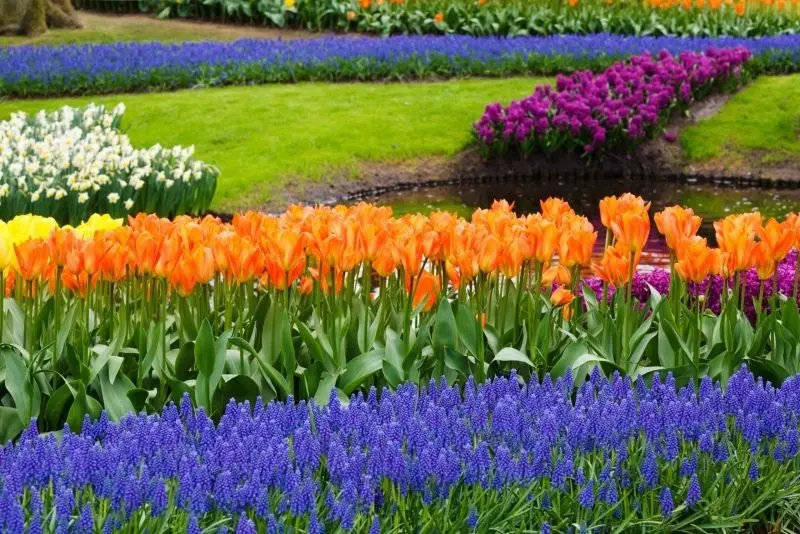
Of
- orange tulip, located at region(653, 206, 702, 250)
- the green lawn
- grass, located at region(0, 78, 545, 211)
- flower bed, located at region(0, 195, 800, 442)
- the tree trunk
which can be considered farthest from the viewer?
the tree trunk

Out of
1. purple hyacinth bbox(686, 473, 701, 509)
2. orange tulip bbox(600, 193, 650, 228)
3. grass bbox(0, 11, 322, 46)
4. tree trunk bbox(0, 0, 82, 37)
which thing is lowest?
grass bbox(0, 11, 322, 46)

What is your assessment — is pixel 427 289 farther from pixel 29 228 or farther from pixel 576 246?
pixel 29 228

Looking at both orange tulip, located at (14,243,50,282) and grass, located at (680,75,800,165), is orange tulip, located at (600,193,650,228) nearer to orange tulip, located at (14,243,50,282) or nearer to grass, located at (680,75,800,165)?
orange tulip, located at (14,243,50,282)

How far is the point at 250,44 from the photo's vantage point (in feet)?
69.1

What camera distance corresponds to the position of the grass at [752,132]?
16.5 m

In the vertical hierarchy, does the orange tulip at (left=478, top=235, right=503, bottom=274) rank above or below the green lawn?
above

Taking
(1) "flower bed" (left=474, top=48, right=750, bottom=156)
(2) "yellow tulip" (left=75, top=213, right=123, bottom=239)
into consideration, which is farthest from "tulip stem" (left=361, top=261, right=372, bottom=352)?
(1) "flower bed" (left=474, top=48, right=750, bottom=156)

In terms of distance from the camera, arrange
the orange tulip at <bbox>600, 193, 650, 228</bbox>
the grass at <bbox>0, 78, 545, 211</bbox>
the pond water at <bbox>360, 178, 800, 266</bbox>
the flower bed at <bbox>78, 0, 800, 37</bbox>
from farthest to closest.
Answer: the flower bed at <bbox>78, 0, 800, 37</bbox>
the grass at <bbox>0, 78, 545, 211</bbox>
the pond water at <bbox>360, 178, 800, 266</bbox>
the orange tulip at <bbox>600, 193, 650, 228</bbox>

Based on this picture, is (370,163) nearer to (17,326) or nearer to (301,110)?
(301,110)

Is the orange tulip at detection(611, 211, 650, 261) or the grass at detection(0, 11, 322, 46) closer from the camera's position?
the orange tulip at detection(611, 211, 650, 261)

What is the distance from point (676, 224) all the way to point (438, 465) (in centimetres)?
190

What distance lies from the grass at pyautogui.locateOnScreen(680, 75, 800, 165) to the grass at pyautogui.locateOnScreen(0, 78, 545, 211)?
264 centimetres

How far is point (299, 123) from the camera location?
16688 millimetres

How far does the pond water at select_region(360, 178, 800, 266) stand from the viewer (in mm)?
14195
